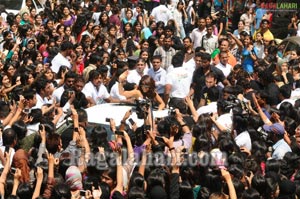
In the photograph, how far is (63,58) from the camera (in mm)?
16062

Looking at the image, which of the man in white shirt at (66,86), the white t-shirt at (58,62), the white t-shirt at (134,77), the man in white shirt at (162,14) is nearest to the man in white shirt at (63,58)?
the white t-shirt at (58,62)

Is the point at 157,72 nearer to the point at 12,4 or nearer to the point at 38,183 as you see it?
the point at 38,183

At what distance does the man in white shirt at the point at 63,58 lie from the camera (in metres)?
16.0

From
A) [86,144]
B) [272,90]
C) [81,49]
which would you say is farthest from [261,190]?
[81,49]

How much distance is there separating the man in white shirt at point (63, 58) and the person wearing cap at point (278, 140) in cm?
549

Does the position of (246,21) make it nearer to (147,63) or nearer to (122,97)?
(147,63)

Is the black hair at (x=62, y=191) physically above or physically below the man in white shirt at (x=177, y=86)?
below

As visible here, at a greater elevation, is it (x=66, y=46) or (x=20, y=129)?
(x=66, y=46)

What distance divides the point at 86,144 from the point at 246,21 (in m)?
11.3

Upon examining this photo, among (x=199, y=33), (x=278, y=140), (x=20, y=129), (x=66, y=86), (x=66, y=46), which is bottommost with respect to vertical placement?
(x=278, y=140)

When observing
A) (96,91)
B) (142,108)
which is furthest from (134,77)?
(142,108)

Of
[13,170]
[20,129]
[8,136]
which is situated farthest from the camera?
[20,129]

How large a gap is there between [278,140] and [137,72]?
417 cm

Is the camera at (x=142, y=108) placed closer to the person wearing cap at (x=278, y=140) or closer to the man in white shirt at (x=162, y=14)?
the person wearing cap at (x=278, y=140)
